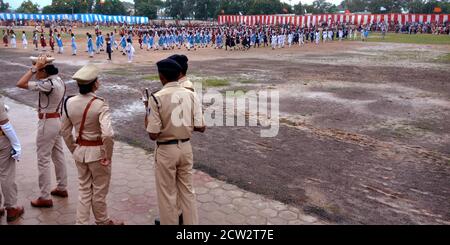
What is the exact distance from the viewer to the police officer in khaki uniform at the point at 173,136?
11.5ft

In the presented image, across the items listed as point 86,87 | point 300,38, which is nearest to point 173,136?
point 86,87

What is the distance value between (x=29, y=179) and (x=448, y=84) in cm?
A: 1380

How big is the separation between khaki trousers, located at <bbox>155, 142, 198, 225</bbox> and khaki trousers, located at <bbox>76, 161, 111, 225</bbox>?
1.91 ft

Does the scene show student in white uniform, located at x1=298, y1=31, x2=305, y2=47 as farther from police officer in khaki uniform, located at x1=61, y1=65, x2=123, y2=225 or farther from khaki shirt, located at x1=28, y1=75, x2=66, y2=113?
police officer in khaki uniform, located at x1=61, y1=65, x2=123, y2=225

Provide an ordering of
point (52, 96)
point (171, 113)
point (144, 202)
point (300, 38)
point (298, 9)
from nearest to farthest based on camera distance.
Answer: point (171, 113), point (52, 96), point (144, 202), point (300, 38), point (298, 9)

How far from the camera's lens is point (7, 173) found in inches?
163

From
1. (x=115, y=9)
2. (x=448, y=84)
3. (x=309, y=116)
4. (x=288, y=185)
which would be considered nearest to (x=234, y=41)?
(x=448, y=84)

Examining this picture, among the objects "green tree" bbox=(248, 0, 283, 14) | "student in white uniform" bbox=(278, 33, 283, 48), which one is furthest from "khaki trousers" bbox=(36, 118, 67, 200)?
"green tree" bbox=(248, 0, 283, 14)

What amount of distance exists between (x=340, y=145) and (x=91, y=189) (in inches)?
183

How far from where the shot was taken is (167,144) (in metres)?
3.58

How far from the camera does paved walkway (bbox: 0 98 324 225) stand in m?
4.30

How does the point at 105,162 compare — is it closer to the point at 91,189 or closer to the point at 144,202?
the point at 91,189

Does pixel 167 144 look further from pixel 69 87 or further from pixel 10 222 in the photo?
pixel 69 87

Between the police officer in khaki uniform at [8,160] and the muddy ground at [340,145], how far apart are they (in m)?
2.62
